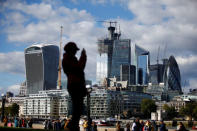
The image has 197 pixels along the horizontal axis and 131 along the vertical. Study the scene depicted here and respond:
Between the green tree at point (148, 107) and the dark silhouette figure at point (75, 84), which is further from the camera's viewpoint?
the green tree at point (148, 107)

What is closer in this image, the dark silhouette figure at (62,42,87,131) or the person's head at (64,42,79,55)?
the dark silhouette figure at (62,42,87,131)

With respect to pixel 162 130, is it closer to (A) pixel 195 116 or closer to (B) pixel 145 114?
(A) pixel 195 116

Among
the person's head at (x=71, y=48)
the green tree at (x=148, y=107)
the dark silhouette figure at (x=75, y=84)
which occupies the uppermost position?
the person's head at (x=71, y=48)

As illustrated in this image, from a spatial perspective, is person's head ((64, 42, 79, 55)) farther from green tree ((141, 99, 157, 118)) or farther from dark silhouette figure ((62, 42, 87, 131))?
green tree ((141, 99, 157, 118))

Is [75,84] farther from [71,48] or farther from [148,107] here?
[148,107]

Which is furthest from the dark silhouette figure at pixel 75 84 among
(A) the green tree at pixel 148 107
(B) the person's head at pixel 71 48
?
(A) the green tree at pixel 148 107

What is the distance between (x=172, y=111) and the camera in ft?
590

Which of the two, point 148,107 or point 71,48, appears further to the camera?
point 148,107

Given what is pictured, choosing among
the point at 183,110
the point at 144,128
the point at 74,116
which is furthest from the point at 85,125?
the point at 183,110

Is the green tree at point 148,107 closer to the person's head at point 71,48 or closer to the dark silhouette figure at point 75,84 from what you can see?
the person's head at point 71,48

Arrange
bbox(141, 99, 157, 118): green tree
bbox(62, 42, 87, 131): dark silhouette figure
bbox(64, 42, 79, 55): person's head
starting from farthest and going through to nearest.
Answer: bbox(141, 99, 157, 118): green tree, bbox(64, 42, 79, 55): person's head, bbox(62, 42, 87, 131): dark silhouette figure

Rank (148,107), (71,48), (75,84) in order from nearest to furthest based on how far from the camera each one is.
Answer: (75,84) < (71,48) < (148,107)

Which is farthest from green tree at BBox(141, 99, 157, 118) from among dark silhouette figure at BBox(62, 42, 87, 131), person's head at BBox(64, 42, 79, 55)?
dark silhouette figure at BBox(62, 42, 87, 131)

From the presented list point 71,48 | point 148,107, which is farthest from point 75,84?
point 148,107
